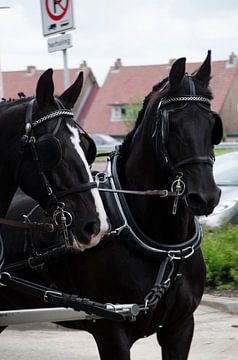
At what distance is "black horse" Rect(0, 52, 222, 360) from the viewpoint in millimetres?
4590

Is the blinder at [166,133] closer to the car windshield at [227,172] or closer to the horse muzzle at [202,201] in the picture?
the horse muzzle at [202,201]

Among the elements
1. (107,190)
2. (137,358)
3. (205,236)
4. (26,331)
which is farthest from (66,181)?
(205,236)

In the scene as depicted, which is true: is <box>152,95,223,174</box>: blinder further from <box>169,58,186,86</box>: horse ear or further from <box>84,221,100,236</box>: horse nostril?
<box>84,221,100,236</box>: horse nostril

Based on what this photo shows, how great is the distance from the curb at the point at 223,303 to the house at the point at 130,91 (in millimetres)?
49899

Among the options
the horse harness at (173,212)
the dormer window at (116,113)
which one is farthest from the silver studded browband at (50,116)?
the dormer window at (116,113)

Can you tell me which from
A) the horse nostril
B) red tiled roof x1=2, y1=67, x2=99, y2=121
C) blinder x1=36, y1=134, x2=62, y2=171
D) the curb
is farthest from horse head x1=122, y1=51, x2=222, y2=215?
red tiled roof x1=2, y1=67, x2=99, y2=121

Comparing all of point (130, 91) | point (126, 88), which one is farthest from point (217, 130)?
point (126, 88)

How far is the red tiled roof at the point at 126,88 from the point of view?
199ft

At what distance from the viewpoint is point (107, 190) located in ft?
16.2

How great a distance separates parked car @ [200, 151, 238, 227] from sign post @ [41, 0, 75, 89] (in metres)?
2.89

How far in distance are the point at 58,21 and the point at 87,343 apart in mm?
3638

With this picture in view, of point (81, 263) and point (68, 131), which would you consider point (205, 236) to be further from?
point (68, 131)

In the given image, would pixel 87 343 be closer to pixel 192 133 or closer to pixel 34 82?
pixel 192 133

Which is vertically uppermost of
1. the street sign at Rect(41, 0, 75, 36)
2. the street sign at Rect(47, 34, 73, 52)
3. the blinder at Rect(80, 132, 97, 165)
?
the street sign at Rect(41, 0, 75, 36)
